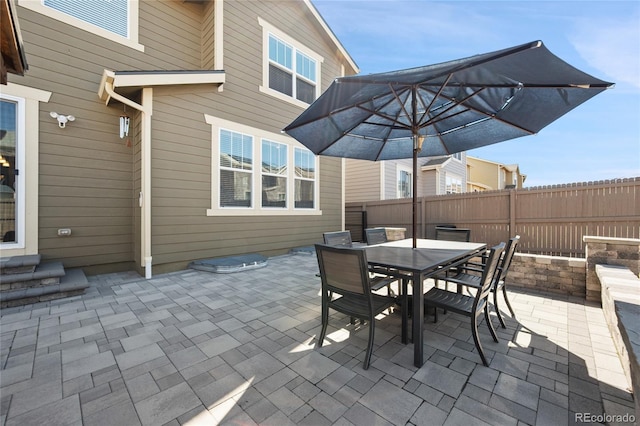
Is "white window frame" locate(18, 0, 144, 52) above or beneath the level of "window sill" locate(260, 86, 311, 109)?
above

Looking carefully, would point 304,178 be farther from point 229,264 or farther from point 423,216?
point 423,216

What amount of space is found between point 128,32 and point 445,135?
5978 millimetres

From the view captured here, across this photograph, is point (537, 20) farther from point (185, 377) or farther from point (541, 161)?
point (541, 161)

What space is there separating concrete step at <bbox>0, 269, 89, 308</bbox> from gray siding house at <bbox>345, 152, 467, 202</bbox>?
9175mm

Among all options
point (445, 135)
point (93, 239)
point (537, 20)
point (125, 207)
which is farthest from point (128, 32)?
point (537, 20)

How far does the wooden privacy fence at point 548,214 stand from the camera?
4375 mm

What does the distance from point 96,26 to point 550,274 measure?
8386mm

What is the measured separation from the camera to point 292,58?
6.97 metres

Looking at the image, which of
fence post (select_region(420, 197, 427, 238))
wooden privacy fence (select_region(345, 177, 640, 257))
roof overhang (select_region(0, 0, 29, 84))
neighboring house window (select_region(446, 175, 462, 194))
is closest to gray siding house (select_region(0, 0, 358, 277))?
roof overhang (select_region(0, 0, 29, 84))

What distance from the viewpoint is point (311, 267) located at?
213 inches

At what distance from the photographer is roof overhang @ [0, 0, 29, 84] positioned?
1813mm

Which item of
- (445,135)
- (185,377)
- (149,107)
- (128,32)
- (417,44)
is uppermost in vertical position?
(417,44)

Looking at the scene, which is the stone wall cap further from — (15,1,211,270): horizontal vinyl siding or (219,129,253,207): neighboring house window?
(15,1,211,270): horizontal vinyl siding

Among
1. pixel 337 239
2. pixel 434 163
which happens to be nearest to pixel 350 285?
pixel 337 239
